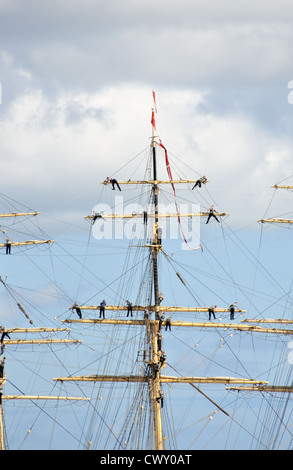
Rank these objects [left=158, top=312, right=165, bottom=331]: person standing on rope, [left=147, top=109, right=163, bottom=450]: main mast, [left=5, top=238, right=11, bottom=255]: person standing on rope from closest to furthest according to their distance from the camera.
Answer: [left=147, top=109, right=163, bottom=450]: main mast
[left=158, top=312, right=165, bottom=331]: person standing on rope
[left=5, top=238, right=11, bottom=255]: person standing on rope

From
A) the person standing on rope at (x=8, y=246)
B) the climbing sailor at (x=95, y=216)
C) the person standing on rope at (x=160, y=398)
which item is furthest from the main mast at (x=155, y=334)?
the person standing on rope at (x=8, y=246)

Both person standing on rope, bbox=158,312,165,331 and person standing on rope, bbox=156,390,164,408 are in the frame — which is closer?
person standing on rope, bbox=156,390,164,408

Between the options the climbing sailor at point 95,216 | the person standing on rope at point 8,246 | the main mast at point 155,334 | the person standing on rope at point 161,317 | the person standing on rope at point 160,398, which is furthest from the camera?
the person standing on rope at point 8,246

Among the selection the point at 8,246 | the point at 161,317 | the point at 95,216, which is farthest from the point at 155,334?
the point at 8,246

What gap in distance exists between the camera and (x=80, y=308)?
152750mm

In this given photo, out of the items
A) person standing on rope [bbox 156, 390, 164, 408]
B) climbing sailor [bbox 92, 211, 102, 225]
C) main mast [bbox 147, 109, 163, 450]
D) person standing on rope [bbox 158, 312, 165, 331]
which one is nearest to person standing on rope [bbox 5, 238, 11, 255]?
climbing sailor [bbox 92, 211, 102, 225]

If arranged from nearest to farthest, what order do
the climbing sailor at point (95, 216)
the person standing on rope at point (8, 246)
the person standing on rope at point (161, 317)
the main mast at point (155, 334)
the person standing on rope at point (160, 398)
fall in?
1. the main mast at point (155, 334)
2. the person standing on rope at point (160, 398)
3. the climbing sailor at point (95, 216)
4. the person standing on rope at point (161, 317)
5. the person standing on rope at point (8, 246)

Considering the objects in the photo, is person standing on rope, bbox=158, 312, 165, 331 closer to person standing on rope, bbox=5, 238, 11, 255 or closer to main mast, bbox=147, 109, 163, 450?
main mast, bbox=147, 109, 163, 450

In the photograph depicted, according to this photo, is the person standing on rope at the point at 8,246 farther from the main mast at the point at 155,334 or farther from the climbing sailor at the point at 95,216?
the main mast at the point at 155,334

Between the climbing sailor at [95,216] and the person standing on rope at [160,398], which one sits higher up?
the climbing sailor at [95,216]

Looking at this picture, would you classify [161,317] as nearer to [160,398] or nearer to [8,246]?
[160,398]
